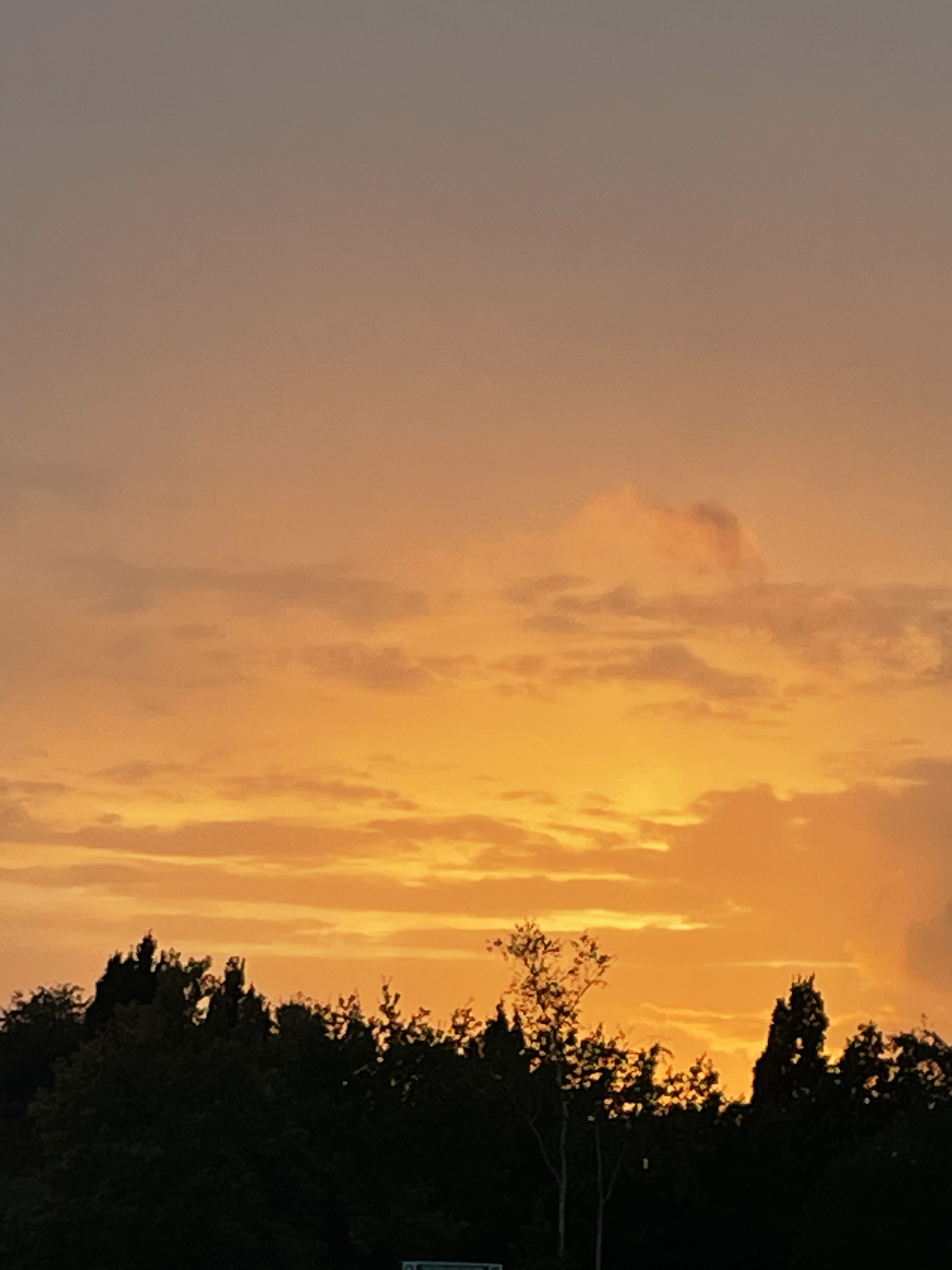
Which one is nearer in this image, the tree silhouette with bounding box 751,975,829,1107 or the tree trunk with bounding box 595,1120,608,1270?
the tree trunk with bounding box 595,1120,608,1270

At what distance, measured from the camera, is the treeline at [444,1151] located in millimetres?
96188

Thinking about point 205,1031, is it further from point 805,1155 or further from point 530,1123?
point 805,1155

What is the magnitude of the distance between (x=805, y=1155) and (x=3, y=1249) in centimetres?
4196

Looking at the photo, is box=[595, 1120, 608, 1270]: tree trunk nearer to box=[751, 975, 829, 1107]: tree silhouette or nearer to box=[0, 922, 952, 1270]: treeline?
box=[0, 922, 952, 1270]: treeline

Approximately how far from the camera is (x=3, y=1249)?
320 ft

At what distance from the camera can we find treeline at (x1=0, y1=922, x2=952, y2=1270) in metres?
96.2

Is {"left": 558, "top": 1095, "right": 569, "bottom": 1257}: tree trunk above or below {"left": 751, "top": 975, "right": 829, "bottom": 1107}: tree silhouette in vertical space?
below

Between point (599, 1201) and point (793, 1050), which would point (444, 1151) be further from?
point (793, 1050)

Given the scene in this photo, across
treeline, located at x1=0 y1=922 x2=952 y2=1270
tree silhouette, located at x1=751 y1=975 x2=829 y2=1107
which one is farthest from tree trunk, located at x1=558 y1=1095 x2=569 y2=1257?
tree silhouette, located at x1=751 y1=975 x2=829 y2=1107

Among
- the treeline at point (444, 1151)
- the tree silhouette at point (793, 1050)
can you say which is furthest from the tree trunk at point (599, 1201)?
the tree silhouette at point (793, 1050)

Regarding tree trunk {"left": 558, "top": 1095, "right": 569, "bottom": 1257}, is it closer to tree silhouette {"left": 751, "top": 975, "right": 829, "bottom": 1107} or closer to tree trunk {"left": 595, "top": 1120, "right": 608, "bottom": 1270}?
tree trunk {"left": 595, "top": 1120, "right": 608, "bottom": 1270}

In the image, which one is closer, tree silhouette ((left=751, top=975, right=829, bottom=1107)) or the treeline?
the treeline

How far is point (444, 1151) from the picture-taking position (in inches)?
4117

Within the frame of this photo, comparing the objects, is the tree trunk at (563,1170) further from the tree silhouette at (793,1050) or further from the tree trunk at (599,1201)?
the tree silhouette at (793,1050)
